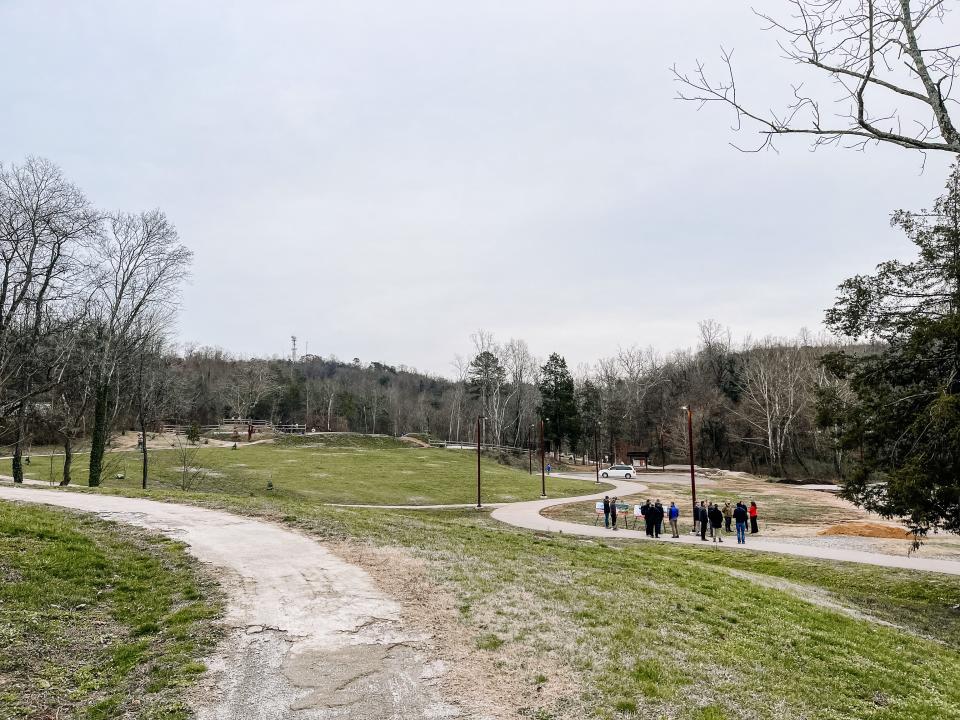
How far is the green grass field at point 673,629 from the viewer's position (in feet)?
19.8

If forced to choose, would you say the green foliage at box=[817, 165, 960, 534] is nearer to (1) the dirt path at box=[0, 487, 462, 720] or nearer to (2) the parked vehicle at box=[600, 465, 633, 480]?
(1) the dirt path at box=[0, 487, 462, 720]

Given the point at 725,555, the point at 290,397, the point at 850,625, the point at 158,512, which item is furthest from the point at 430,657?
the point at 290,397

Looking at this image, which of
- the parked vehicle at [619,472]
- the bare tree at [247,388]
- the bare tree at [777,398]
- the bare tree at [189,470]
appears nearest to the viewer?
the bare tree at [189,470]

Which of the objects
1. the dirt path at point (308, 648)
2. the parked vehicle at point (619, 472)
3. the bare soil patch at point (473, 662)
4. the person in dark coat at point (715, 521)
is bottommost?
the parked vehicle at point (619, 472)

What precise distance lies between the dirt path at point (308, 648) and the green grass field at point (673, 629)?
32.3 inches

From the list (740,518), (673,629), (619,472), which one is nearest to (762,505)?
(740,518)

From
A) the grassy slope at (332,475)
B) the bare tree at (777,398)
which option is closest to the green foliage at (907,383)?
the grassy slope at (332,475)

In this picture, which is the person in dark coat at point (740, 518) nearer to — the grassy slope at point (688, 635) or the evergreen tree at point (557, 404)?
the grassy slope at point (688, 635)

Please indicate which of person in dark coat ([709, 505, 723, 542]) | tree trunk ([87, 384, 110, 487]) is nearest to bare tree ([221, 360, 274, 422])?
tree trunk ([87, 384, 110, 487])

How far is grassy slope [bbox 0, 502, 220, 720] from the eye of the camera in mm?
5559

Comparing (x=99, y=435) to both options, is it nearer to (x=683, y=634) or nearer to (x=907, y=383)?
(x=683, y=634)

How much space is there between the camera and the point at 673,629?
8117 millimetres

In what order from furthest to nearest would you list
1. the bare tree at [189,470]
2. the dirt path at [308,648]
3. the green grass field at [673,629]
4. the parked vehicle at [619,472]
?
the parked vehicle at [619,472]
the bare tree at [189,470]
the green grass field at [673,629]
the dirt path at [308,648]

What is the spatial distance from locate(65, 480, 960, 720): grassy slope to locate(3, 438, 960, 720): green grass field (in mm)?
29
